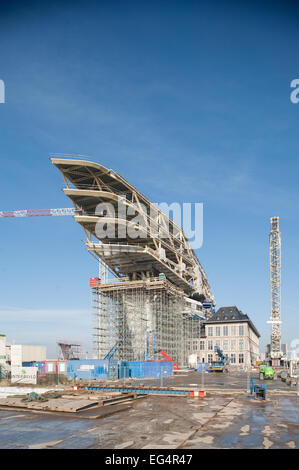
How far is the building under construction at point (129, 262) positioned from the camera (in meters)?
64.1

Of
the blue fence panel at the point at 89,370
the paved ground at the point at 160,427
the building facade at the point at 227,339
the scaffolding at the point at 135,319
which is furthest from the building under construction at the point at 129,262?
the paved ground at the point at 160,427

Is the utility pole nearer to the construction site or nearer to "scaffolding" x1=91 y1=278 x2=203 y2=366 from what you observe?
the construction site

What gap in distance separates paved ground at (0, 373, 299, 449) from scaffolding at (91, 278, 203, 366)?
46.8 m

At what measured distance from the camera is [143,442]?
1472 centimetres

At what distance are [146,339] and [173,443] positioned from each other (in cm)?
5771

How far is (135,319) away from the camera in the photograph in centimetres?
7312

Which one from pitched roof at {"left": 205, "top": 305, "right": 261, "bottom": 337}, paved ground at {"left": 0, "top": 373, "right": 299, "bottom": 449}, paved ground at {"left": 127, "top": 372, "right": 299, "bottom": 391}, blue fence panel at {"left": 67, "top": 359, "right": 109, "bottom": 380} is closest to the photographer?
paved ground at {"left": 0, "top": 373, "right": 299, "bottom": 449}

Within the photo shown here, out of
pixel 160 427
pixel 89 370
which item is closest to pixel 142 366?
pixel 89 370

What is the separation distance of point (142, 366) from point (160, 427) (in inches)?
1571

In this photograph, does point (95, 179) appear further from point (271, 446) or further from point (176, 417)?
point (271, 446)

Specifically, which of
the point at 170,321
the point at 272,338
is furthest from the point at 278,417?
the point at 272,338

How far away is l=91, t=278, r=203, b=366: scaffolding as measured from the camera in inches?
2827

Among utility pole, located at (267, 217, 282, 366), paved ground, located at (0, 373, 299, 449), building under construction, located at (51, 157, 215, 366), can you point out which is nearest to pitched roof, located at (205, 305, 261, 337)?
utility pole, located at (267, 217, 282, 366)

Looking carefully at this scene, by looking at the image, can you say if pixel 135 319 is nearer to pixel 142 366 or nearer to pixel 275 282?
pixel 142 366
